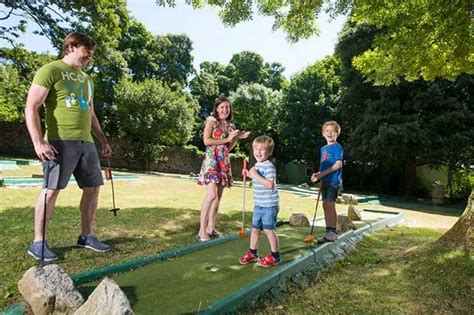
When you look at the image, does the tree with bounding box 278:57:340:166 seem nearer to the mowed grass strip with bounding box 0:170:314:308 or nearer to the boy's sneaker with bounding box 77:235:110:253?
the mowed grass strip with bounding box 0:170:314:308

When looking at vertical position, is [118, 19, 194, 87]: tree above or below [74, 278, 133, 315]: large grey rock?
above

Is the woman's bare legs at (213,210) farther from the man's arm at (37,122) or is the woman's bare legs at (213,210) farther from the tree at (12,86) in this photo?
the tree at (12,86)

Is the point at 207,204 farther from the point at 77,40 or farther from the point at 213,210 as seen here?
the point at 77,40

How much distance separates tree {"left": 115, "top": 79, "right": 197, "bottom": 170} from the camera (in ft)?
76.1

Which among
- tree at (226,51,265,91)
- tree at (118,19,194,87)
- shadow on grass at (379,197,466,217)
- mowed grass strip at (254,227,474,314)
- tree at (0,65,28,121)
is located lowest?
shadow on grass at (379,197,466,217)

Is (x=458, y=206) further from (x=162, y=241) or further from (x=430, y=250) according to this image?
(x=162, y=241)

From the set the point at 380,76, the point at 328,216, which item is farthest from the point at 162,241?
the point at 380,76

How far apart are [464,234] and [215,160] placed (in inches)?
111

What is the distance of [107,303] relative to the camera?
1.93 meters

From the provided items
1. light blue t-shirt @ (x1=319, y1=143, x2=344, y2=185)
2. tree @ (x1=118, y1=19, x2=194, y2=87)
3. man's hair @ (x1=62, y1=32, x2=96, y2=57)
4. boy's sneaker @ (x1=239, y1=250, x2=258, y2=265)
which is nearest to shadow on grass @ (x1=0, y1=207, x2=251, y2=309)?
boy's sneaker @ (x1=239, y1=250, x2=258, y2=265)

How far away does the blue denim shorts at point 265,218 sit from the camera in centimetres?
334

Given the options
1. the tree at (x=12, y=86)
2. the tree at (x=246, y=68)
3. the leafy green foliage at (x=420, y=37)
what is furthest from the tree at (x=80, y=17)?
the tree at (x=246, y=68)

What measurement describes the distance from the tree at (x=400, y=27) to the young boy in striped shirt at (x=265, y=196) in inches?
163

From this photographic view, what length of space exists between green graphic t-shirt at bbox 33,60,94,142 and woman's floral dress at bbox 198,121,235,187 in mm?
1387
